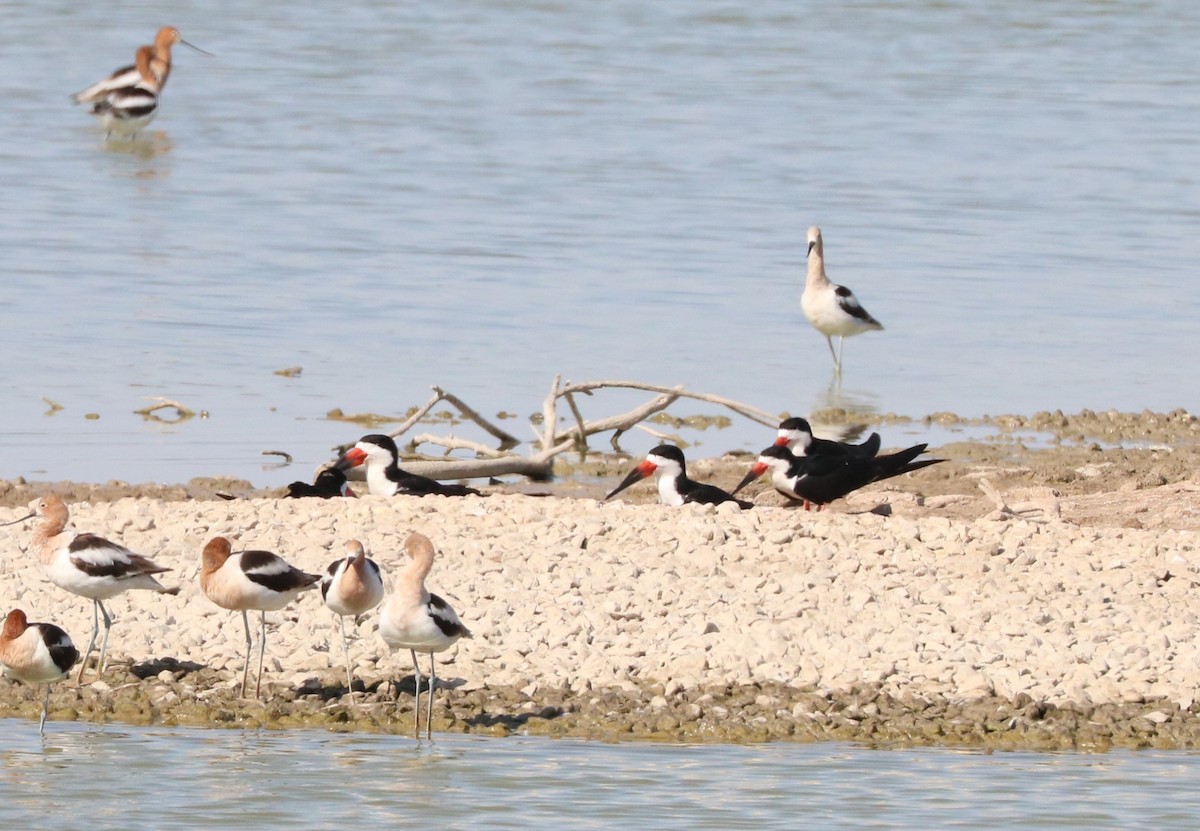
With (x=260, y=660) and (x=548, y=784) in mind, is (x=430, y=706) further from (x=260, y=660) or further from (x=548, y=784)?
(x=260, y=660)

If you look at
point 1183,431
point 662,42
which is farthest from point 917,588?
point 662,42

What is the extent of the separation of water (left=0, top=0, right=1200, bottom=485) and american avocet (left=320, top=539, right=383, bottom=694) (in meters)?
4.82

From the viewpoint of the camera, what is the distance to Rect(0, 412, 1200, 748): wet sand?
1023cm

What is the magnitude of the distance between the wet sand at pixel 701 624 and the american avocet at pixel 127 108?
22323 millimetres

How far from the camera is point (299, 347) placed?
19547 mm

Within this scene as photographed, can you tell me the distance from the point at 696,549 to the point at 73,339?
9484mm

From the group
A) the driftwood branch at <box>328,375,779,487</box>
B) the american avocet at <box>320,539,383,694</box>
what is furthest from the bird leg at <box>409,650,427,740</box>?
the driftwood branch at <box>328,375,779,487</box>

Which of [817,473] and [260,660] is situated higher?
[817,473]

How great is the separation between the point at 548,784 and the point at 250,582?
1.92 meters

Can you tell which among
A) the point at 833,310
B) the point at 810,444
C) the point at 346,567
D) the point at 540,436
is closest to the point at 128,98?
the point at 833,310

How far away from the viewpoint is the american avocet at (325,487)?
43.3 feet

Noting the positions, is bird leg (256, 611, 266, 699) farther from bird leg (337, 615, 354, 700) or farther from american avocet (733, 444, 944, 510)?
american avocet (733, 444, 944, 510)

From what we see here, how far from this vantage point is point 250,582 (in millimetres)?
10336

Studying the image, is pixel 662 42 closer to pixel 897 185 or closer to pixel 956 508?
pixel 897 185
